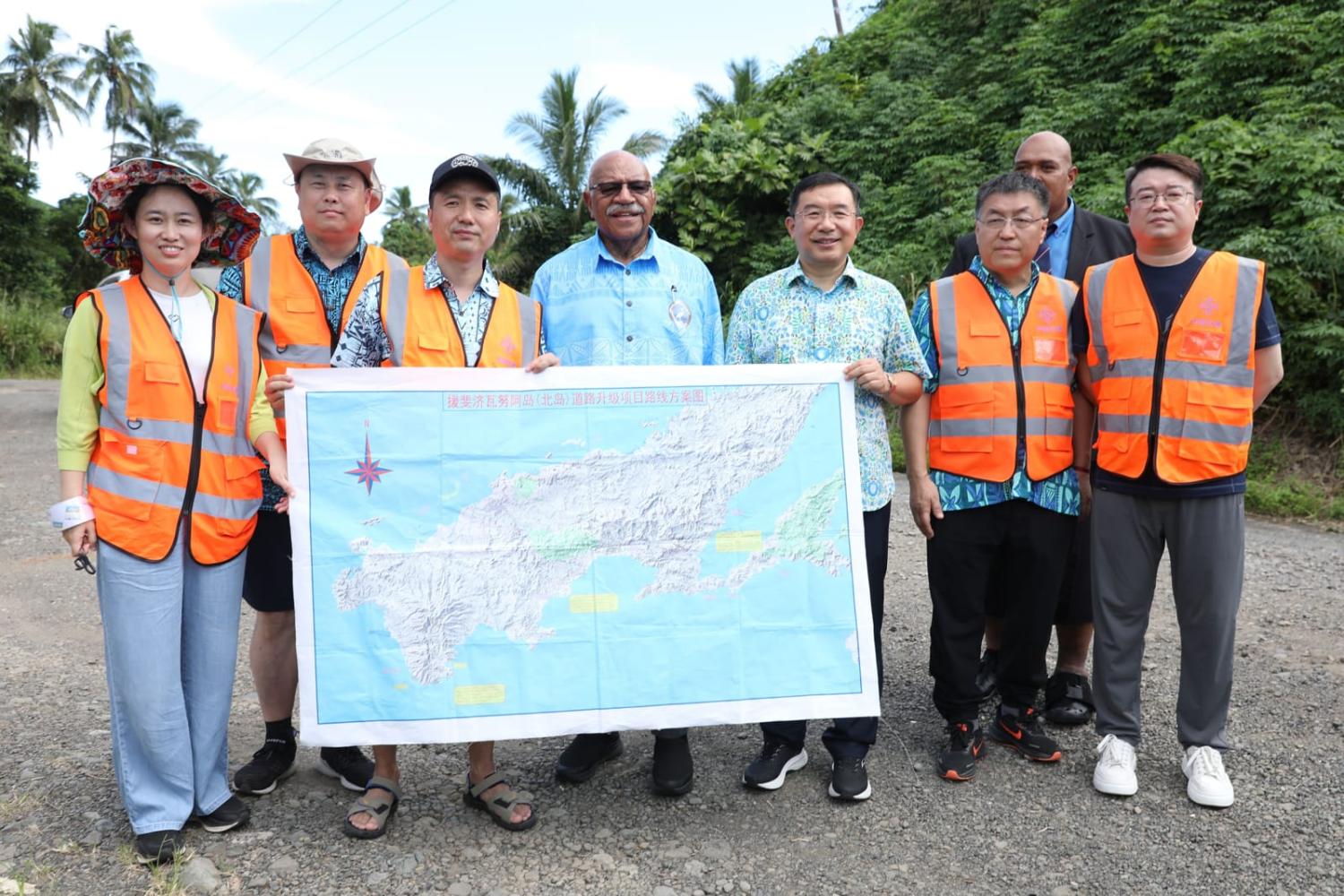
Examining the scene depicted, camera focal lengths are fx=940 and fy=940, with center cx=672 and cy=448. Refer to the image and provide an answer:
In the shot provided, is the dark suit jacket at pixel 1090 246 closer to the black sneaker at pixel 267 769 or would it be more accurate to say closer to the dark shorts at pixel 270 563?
the dark shorts at pixel 270 563

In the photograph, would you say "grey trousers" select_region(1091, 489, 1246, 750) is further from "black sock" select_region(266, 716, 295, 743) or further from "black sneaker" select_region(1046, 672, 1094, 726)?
"black sock" select_region(266, 716, 295, 743)

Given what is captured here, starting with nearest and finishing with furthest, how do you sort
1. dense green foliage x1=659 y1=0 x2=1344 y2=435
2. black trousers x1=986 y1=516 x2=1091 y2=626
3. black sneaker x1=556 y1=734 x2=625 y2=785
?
black sneaker x1=556 y1=734 x2=625 y2=785, black trousers x1=986 y1=516 x2=1091 y2=626, dense green foliage x1=659 y1=0 x2=1344 y2=435

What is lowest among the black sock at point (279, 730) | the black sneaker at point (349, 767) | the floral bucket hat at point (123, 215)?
the black sneaker at point (349, 767)

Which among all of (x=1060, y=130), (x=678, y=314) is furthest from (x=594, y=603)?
(x=1060, y=130)

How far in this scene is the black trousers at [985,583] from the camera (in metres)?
3.56

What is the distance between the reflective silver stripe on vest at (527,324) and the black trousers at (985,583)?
1698 millimetres

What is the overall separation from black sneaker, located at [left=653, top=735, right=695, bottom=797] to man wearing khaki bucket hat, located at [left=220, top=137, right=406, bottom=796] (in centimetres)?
109

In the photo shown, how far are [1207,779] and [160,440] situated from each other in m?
3.76

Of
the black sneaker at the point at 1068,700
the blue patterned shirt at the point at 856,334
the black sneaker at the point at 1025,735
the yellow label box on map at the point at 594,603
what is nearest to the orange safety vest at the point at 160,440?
the yellow label box on map at the point at 594,603

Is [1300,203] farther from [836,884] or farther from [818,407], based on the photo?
[836,884]

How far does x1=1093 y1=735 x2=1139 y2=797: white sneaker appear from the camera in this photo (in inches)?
135

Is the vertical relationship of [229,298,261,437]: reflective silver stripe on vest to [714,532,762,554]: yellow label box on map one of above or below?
above

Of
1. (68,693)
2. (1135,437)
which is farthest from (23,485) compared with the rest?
(1135,437)

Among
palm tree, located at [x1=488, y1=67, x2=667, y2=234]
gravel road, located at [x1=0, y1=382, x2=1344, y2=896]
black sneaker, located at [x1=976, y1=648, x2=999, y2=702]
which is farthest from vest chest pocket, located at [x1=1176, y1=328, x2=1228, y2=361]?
palm tree, located at [x1=488, y1=67, x2=667, y2=234]
